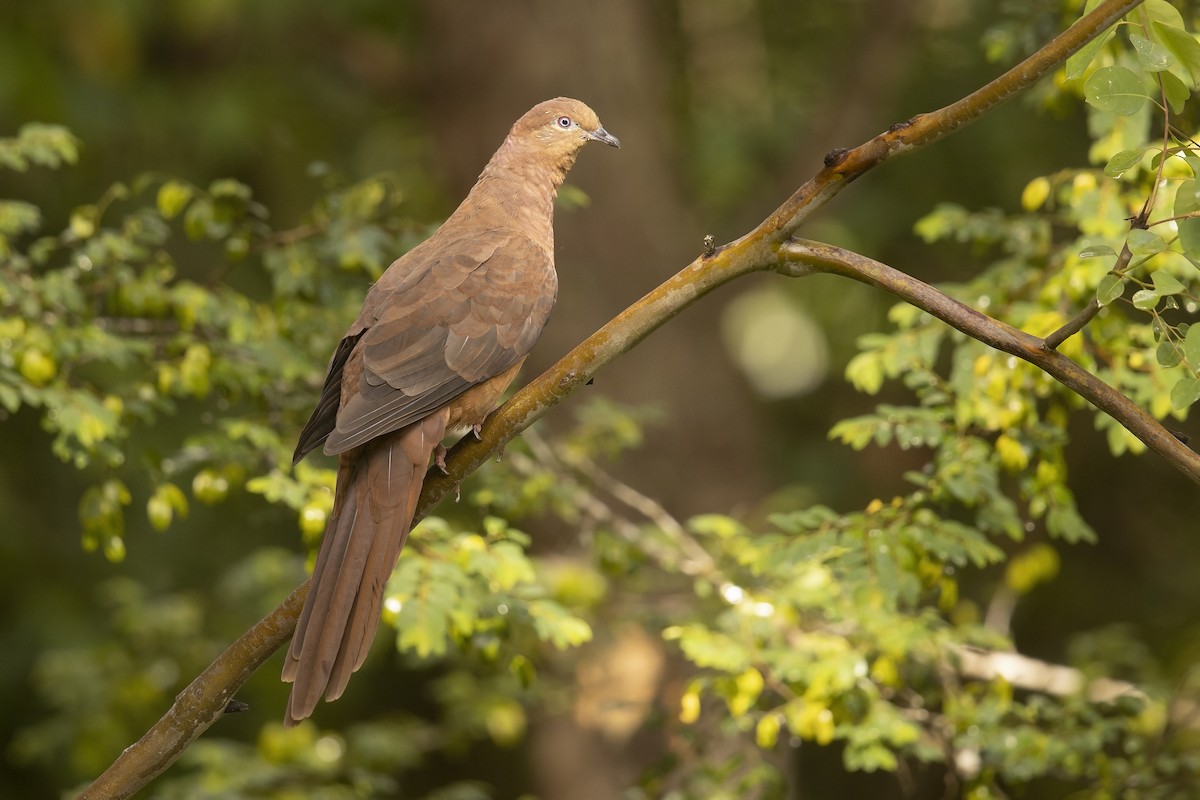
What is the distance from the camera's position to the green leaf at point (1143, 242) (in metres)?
2.00

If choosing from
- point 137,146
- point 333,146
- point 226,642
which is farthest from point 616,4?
point 226,642

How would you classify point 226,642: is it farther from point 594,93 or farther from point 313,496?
point 594,93

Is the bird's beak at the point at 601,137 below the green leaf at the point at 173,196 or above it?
above

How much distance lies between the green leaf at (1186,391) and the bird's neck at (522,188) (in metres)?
1.75

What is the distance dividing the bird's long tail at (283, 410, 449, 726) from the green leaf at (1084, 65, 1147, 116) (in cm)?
154

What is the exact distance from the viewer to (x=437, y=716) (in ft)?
27.3

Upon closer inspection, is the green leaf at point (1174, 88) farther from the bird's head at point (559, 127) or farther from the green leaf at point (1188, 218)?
the bird's head at point (559, 127)

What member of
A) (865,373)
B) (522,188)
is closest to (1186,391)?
(865,373)

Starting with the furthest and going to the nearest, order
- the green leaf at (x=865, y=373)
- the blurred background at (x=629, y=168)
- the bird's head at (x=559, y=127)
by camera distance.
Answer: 1. the blurred background at (x=629, y=168)
2. the bird's head at (x=559, y=127)
3. the green leaf at (x=865, y=373)

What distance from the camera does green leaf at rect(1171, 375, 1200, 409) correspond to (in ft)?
7.08

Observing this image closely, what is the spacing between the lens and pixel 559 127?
3779 mm

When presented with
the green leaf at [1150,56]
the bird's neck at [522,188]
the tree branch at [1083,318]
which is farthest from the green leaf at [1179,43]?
the bird's neck at [522,188]

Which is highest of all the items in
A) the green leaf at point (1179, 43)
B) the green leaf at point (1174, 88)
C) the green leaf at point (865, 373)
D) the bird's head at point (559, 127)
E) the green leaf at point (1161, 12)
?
the bird's head at point (559, 127)

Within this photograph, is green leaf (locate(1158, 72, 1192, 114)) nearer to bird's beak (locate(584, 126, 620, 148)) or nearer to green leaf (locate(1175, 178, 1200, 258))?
green leaf (locate(1175, 178, 1200, 258))
